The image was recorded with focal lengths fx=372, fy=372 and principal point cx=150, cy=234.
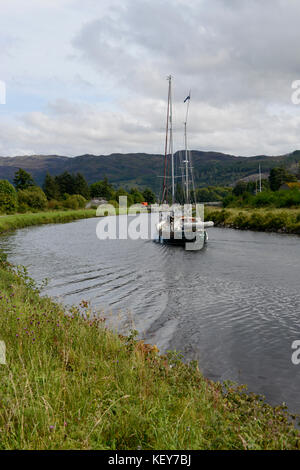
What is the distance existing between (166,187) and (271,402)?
3474 centimetres

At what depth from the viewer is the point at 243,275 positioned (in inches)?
749

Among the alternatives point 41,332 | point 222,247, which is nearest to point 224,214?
point 222,247

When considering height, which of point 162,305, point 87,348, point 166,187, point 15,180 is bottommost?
point 162,305

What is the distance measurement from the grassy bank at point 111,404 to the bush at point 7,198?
67321mm

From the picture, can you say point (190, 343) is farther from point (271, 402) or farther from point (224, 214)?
point (224, 214)

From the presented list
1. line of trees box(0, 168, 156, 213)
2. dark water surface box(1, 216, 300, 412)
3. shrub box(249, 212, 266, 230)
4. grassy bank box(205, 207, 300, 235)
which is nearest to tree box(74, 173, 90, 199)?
line of trees box(0, 168, 156, 213)

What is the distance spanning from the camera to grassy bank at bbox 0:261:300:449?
3889 millimetres

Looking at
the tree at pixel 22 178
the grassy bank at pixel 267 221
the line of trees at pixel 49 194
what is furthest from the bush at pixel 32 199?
the grassy bank at pixel 267 221

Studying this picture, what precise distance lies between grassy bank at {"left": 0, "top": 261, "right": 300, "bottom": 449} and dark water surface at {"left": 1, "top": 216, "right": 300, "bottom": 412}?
1.58 meters

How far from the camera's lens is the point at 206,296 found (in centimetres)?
1471

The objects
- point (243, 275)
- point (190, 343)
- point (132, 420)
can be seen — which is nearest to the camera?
point (132, 420)

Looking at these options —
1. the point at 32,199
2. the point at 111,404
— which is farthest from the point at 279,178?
the point at 111,404

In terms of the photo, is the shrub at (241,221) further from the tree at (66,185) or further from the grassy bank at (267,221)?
the tree at (66,185)

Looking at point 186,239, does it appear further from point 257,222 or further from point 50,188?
point 50,188
